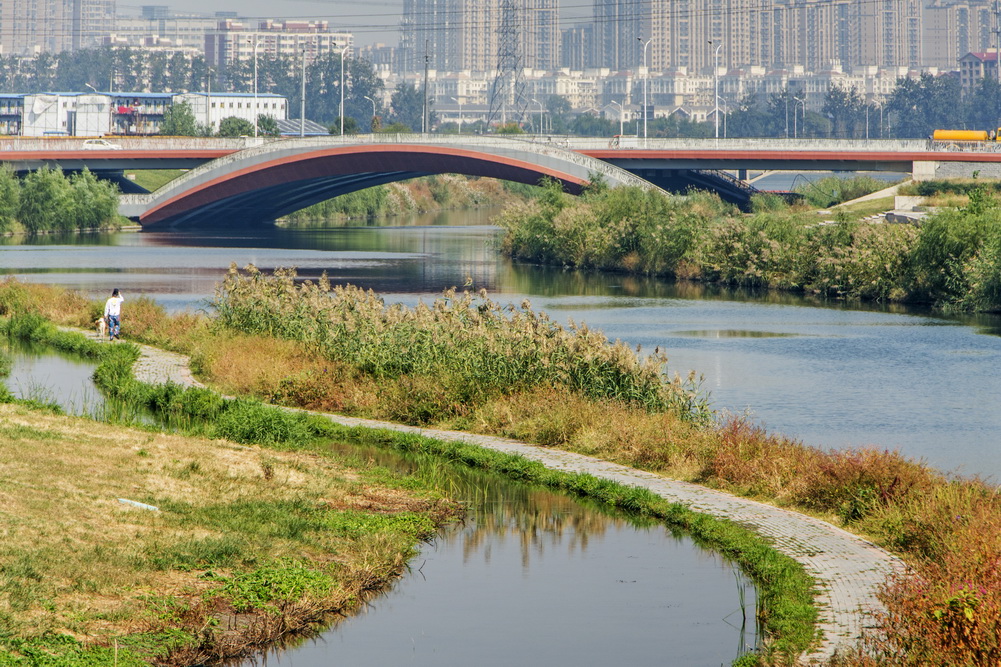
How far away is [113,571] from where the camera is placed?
1434 cm

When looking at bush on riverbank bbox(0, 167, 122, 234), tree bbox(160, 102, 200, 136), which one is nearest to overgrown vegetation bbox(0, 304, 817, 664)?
bush on riverbank bbox(0, 167, 122, 234)

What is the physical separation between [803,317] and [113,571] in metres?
36.2

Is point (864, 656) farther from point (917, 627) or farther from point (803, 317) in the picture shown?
point (803, 317)

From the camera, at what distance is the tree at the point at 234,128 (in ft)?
445

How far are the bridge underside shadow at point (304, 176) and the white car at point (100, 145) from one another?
4708 mm

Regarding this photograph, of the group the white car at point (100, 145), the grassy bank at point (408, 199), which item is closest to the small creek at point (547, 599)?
the white car at point (100, 145)

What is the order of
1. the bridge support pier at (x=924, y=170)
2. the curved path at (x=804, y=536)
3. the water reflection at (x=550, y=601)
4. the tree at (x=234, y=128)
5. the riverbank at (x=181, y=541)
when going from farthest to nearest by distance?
the tree at (x=234, y=128)
the bridge support pier at (x=924, y=170)
the curved path at (x=804, y=536)
the water reflection at (x=550, y=601)
the riverbank at (x=181, y=541)

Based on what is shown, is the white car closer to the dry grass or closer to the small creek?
the dry grass

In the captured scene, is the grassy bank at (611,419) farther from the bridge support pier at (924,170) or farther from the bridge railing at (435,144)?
the bridge support pier at (924,170)

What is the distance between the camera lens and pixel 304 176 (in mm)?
91000

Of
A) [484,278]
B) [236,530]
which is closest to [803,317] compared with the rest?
[484,278]

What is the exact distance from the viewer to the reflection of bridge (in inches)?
3164

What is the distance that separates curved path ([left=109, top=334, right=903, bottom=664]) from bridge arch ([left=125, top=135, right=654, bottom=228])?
56403 mm

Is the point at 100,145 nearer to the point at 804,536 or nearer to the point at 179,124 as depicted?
the point at 179,124
